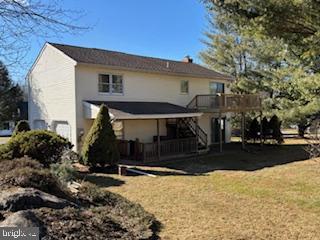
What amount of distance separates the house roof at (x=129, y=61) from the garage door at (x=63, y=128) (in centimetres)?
424

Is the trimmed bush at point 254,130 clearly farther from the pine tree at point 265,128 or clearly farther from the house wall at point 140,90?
the house wall at point 140,90

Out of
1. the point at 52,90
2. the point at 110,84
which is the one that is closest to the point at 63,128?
the point at 52,90

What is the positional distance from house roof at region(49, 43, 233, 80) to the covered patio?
2352mm

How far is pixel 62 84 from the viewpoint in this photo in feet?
72.4

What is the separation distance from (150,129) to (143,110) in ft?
10.6

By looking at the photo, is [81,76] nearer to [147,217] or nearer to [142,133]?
[142,133]

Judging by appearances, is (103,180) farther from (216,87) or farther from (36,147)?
(216,87)

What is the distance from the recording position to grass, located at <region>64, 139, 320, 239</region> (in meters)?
8.07

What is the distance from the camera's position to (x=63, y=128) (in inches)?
894

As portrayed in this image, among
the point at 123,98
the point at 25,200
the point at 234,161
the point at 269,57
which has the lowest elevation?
the point at 234,161

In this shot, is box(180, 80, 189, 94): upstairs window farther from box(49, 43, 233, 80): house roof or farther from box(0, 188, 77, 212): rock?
box(0, 188, 77, 212): rock

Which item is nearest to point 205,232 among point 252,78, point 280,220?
point 280,220

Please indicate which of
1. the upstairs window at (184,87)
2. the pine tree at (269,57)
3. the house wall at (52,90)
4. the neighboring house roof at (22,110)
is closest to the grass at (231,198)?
the pine tree at (269,57)

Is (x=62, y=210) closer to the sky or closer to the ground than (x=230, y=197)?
closer to the sky
